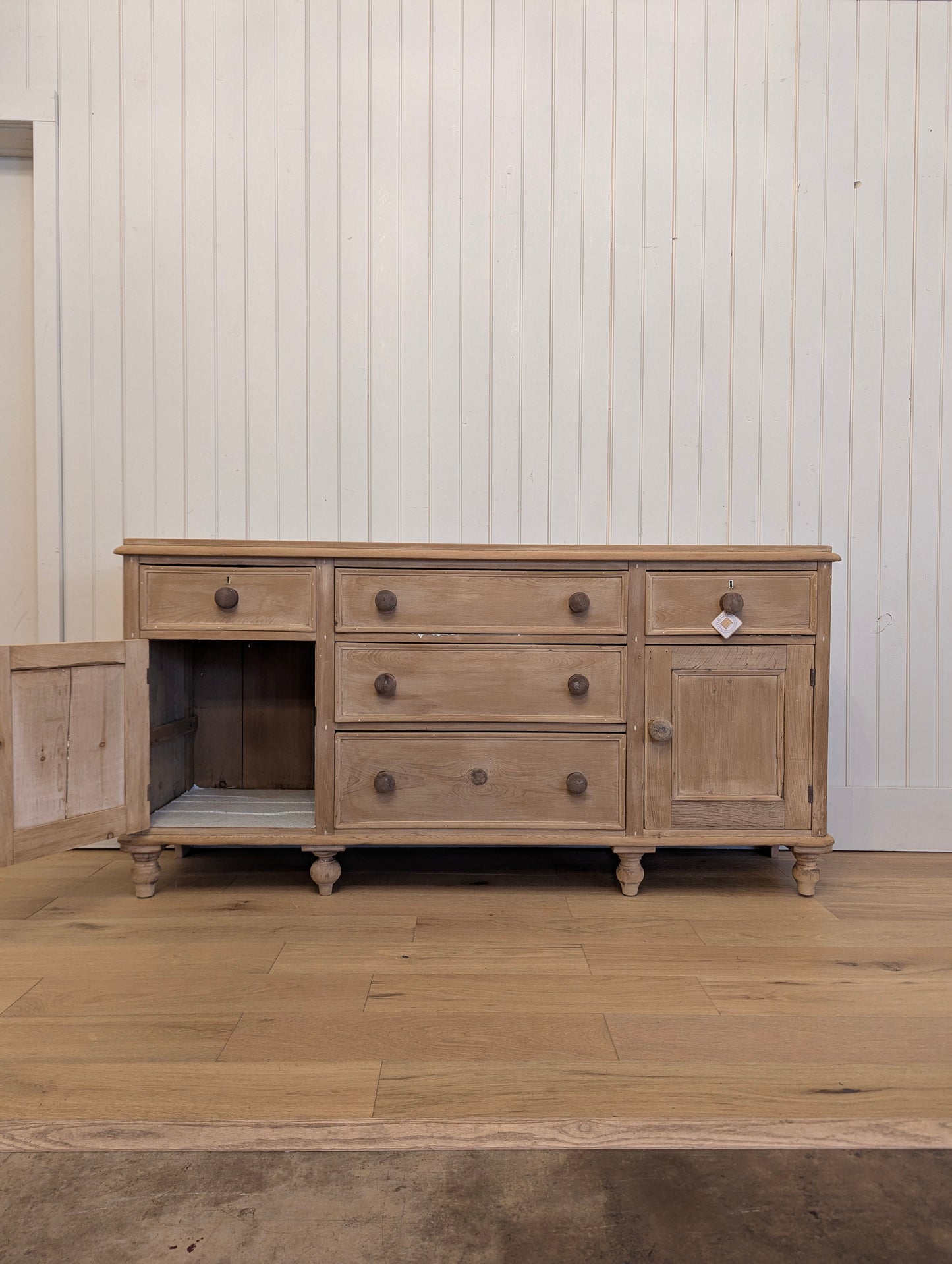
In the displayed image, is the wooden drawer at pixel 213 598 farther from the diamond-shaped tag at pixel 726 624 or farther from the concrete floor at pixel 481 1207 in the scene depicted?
the concrete floor at pixel 481 1207

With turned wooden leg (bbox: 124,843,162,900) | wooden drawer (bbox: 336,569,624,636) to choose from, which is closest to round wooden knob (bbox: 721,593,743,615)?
wooden drawer (bbox: 336,569,624,636)

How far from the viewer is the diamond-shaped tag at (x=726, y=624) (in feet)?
6.65

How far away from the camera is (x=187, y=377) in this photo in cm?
250

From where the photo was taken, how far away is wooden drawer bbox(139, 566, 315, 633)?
6.65ft

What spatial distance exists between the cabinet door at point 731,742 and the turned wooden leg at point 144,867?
4.17ft

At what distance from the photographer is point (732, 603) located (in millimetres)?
2027

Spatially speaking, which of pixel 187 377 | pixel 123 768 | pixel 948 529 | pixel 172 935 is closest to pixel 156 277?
pixel 187 377

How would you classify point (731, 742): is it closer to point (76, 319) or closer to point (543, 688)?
point (543, 688)

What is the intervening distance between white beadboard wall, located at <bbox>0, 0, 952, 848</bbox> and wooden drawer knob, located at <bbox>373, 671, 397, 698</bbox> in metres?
0.65

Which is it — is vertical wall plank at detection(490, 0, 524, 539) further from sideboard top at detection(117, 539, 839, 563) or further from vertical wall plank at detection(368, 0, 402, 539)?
sideboard top at detection(117, 539, 839, 563)

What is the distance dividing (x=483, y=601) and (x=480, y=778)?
452 millimetres

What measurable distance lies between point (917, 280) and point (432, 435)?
1.61 m

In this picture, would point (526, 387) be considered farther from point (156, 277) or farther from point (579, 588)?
point (156, 277)

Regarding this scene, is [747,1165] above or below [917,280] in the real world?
below
